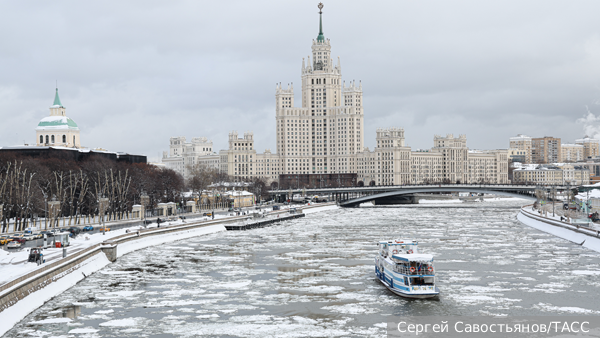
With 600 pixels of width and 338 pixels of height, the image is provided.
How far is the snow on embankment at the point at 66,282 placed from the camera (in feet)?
116

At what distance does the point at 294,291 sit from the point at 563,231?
48.8 metres

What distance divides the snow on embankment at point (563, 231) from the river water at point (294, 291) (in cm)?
189

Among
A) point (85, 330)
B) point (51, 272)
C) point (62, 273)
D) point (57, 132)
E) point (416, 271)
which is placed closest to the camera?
point (85, 330)

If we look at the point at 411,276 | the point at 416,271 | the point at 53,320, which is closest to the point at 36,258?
the point at 53,320

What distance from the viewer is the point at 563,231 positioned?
8069 centimetres

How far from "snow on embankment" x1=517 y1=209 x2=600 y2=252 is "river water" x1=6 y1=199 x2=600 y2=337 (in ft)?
6.21

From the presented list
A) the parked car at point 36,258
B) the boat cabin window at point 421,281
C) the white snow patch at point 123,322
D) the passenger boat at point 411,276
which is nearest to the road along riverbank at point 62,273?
the parked car at point 36,258

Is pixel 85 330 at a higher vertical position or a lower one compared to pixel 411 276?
lower

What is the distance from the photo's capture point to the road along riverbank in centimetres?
3572

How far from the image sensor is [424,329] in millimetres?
34062

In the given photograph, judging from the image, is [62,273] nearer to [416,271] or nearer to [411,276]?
[411,276]

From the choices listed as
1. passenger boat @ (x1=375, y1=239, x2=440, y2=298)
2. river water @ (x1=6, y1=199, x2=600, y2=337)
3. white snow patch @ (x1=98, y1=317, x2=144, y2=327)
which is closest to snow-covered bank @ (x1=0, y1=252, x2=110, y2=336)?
river water @ (x1=6, y1=199, x2=600, y2=337)

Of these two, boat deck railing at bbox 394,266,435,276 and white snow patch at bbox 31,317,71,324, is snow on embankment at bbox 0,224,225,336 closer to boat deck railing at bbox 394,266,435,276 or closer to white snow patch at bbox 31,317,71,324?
white snow patch at bbox 31,317,71,324

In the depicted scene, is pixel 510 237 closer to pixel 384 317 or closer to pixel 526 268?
pixel 526 268
